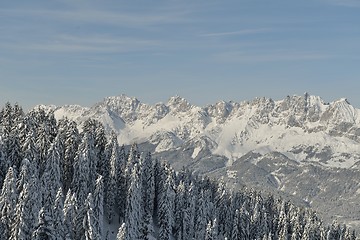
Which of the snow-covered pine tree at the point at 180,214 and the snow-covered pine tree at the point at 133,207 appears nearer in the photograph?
the snow-covered pine tree at the point at 133,207

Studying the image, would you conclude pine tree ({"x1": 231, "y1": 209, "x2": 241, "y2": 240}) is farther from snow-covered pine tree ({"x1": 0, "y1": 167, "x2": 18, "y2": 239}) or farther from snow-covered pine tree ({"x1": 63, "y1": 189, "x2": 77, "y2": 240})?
snow-covered pine tree ({"x1": 0, "y1": 167, "x2": 18, "y2": 239})

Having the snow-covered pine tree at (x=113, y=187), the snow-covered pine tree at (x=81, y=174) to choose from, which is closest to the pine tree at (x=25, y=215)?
the snow-covered pine tree at (x=81, y=174)

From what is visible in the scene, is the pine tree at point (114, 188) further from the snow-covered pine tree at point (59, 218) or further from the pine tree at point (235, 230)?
the snow-covered pine tree at point (59, 218)

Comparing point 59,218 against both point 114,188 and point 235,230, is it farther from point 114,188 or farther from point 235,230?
point 235,230

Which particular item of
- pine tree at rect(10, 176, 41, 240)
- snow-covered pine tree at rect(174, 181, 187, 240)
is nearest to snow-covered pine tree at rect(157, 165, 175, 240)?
snow-covered pine tree at rect(174, 181, 187, 240)

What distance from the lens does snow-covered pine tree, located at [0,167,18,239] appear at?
66938 millimetres

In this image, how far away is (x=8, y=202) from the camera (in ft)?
220

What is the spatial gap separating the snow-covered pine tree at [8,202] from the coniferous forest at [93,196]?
13 cm

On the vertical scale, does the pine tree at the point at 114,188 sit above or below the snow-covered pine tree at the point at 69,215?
above

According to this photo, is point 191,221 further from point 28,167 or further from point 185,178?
point 28,167

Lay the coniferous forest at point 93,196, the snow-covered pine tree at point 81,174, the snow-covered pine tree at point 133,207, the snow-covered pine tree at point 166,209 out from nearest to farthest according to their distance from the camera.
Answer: the coniferous forest at point 93,196 < the snow-covered pine tree at point 81,174 < the snow-covered pine tree at point 133,207 < the snow-covered pine tree at point 166,209

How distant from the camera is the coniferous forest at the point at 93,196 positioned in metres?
67.6

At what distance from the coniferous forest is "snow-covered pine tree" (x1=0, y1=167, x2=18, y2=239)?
13cm

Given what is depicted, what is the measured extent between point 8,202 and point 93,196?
935 inches
